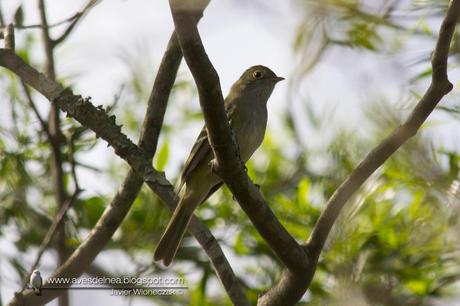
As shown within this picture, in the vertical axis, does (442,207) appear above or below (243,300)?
above

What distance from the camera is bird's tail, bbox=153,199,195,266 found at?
19.3 ft

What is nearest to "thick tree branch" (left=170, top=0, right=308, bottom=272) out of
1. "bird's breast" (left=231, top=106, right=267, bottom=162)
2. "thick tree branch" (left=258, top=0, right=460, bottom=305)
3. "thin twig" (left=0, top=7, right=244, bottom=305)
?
"thick tree branch" (left=258, top=0, right=460, bottom=305)

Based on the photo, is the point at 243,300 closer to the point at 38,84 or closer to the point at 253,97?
the point at 38,84

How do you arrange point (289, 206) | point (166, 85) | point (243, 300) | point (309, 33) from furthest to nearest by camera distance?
point (289, 206) → point (166, 85) → point (243, 300) → point (309, 33)

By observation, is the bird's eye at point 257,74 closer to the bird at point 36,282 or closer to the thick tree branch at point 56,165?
the thick tree branch at point 56,165

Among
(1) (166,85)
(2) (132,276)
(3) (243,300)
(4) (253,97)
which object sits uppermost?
(4) (253,97)

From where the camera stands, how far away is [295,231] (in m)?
6.36

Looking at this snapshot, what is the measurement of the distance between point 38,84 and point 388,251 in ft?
8.79

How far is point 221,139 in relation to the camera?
167 inches

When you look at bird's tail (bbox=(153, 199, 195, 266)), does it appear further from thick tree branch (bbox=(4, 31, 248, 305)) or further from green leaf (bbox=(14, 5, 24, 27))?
green leaf (bbox=(14, 5, 24, 27))

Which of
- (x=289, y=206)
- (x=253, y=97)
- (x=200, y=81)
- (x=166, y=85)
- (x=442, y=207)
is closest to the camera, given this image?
(x=200, y=81)

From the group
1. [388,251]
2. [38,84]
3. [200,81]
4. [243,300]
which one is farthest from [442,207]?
[38,84]

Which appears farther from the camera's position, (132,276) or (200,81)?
(132,276)

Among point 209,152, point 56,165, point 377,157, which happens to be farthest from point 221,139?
point 209,152
